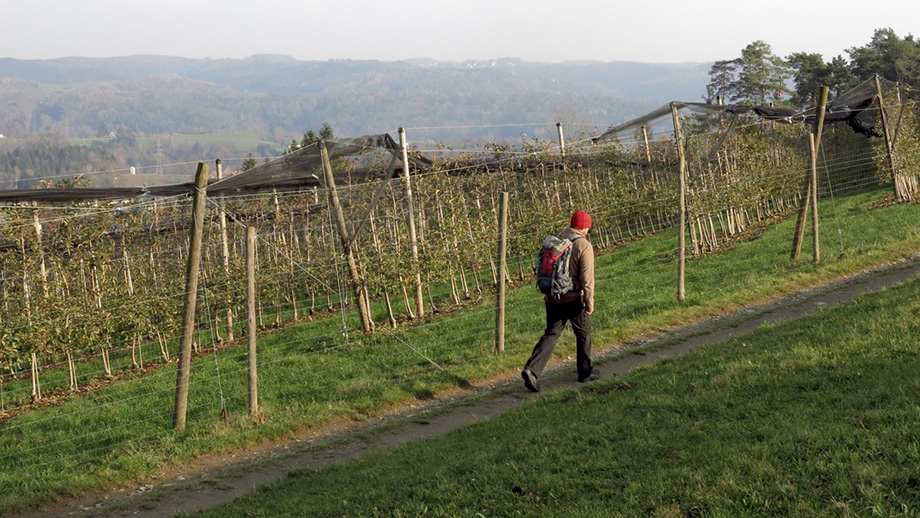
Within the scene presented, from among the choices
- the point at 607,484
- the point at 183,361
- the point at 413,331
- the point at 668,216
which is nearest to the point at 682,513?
the point at 607,484

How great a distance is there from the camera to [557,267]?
9.32m

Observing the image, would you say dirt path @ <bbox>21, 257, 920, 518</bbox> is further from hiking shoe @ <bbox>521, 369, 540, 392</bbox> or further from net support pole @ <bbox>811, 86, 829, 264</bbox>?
net support pole @ <bbox>811, 86, 829, 264</bbox>

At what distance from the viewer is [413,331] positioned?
50.5 ft

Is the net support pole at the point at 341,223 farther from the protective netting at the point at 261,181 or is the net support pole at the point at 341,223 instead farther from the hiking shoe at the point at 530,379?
the hiking shoe at the point at 530,379

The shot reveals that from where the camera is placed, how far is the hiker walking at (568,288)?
30.7ft

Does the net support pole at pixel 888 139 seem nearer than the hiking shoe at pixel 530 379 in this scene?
No

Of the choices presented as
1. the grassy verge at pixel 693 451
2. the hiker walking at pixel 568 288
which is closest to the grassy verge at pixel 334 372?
the hiker walking at pixel 568 288

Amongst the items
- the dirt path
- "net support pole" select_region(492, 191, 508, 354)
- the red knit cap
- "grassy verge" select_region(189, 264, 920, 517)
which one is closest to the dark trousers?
the dirt path

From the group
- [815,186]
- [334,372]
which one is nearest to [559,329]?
[334,372]

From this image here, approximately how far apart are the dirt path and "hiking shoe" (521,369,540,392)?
10cm

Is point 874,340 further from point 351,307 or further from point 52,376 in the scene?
point 52,376

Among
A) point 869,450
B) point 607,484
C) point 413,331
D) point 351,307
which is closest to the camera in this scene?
point 869,450

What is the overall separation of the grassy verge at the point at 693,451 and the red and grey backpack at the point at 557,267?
1.25 meters

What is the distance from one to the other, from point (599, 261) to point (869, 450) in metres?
19.9
